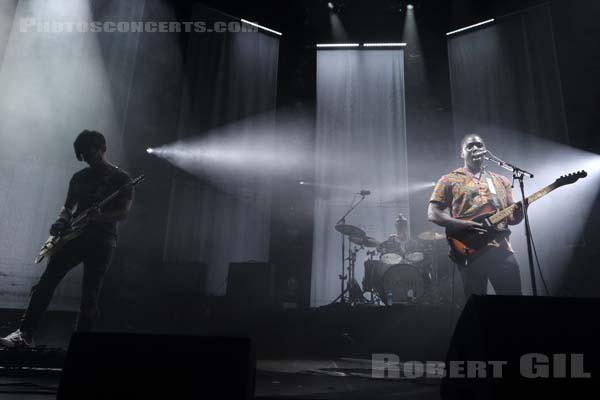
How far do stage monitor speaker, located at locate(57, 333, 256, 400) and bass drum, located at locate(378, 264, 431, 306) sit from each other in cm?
454

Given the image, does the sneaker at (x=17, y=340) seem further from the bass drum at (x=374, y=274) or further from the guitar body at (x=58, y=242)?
the bass drum at (x=374, y=274)

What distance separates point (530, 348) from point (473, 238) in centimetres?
238

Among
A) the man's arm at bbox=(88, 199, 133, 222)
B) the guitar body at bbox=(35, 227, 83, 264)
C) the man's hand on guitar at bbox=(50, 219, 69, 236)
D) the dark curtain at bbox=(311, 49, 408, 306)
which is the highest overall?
the dark curtain at bbox=(311, 49, 408, 306)

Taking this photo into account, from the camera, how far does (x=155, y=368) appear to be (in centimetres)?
114

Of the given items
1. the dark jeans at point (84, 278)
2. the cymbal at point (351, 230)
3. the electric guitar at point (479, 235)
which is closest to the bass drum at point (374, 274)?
the cymbal at point (351, 230)

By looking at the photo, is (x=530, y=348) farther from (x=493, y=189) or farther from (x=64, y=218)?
(x=64, y=218)

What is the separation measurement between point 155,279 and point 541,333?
544 cm

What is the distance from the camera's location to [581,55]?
6.09m

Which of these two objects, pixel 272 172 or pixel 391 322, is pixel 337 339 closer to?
pixel 391 322

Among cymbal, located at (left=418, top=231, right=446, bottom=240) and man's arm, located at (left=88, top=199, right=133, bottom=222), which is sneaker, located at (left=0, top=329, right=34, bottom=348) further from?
cymbal, located at (left=418, top=231, right=446, bottom=240)

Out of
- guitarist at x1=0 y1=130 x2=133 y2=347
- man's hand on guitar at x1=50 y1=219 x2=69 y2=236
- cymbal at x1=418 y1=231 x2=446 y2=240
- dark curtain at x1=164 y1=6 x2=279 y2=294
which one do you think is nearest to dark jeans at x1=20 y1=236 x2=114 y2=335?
guitarist at x1=0 y1=130 x2=133 y2=347

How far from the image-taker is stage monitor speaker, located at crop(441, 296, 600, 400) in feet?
3.49

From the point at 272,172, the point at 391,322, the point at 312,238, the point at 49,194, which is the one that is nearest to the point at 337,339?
the point at 391,322

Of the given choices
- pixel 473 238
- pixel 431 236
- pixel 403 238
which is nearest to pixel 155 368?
pixel 473 238
